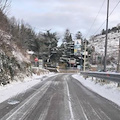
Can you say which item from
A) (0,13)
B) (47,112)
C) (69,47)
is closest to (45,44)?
(69,47)

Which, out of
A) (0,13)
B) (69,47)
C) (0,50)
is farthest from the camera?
(69,47)

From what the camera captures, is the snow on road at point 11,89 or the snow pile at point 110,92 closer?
the snow pile at point 110,92

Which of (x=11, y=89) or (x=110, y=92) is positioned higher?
(x=110, y=92)

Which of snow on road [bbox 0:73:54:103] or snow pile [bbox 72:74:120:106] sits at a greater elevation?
snow pile [bbox 72:74:120:106]

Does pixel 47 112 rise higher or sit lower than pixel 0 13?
lower

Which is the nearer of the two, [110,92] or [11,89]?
[110,92]

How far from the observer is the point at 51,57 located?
8950cm

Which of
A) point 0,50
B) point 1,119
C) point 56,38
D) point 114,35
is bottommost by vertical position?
point 1,119

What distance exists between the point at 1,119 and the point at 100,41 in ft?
569

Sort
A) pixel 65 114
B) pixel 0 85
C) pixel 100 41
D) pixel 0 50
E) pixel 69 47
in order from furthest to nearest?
pixel 100 41 → pixel 69 47 → pixel 0 50 → pixel 0 85 → pixel 65 114

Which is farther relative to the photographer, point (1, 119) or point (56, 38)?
point (56, 38)

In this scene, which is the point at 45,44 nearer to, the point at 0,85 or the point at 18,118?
the point at 0,85

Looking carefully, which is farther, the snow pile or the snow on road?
the snow on road

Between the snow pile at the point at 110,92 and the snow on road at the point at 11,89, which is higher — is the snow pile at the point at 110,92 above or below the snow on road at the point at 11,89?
above
